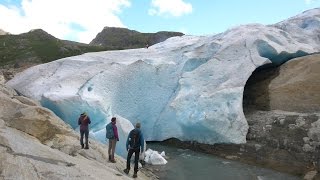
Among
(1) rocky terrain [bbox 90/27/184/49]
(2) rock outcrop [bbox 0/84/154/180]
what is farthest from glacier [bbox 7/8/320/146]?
(1) rocky terrain [bbox 90/27/184/49]

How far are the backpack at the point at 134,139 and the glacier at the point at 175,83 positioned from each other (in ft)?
33.6

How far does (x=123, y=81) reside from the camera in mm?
33625

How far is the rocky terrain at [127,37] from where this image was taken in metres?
106

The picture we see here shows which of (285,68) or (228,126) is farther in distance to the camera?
(285,68)

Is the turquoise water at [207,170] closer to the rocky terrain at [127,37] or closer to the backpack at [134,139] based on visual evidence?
the backpack at [134,139]

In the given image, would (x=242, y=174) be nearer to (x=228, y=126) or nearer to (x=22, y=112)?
(x=228, y=126)

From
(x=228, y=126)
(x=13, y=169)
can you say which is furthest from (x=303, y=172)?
(x=13, y=169)

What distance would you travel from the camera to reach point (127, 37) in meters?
113

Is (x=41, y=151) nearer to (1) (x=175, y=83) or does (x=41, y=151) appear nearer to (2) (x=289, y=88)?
(1) (x=175, y=83)

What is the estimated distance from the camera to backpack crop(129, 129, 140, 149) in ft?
54.7

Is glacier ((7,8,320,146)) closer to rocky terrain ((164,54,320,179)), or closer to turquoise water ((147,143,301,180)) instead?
rocky terrain ((164,54,320,179))

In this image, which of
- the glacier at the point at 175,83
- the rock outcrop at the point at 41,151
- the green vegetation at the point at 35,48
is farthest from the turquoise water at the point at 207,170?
the green vegetation at the point at 35,48

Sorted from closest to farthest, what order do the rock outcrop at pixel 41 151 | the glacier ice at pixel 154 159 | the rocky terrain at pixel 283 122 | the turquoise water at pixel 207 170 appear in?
1. the rock outcrop at pixel 41 151
2. the turquoise water at pixel 207 170
3. the glacier ice at pixel 154 159
4. the rocky terrain at pixel 283 122

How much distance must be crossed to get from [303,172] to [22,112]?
14.6 meters
